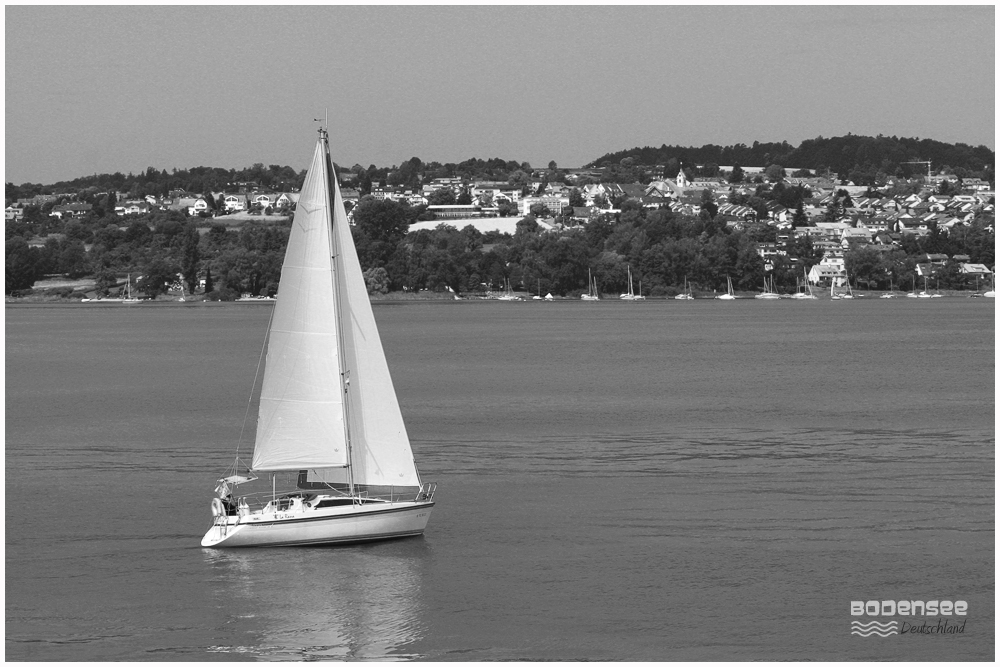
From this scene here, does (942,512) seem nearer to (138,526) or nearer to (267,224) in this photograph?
(138,526)

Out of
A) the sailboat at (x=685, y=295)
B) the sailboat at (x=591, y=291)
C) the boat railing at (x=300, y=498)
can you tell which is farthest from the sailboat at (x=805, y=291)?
the boat railing at (x=300, y=498)

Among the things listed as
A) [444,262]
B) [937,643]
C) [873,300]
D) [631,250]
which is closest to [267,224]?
[444,262]

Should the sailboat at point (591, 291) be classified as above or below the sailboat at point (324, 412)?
below

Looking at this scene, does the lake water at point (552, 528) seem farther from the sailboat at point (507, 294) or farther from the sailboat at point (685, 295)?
the sailboat at point (685, 295)

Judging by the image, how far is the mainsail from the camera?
22.4 m

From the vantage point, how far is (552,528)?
80.9 feet


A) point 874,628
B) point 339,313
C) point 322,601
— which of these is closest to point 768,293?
point 339,313

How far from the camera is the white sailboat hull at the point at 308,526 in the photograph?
22.4m

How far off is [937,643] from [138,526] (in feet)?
44.3
